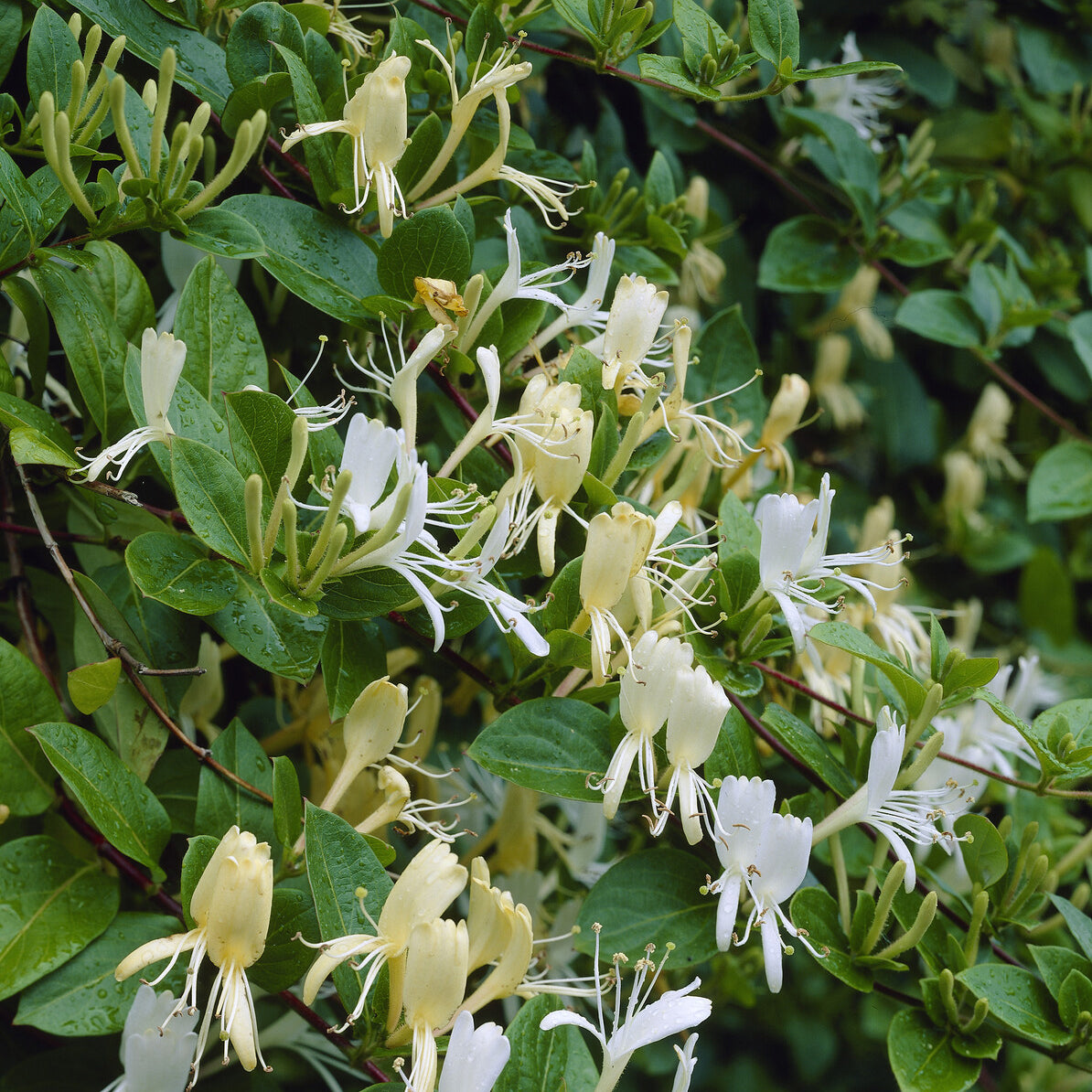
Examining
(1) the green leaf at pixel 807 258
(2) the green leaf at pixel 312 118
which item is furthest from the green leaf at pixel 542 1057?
(1) the green leaf at pixel 807 258

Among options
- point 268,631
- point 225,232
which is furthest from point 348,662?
point 225,232

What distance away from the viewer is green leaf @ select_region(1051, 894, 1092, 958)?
72cm

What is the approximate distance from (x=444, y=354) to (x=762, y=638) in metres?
0.27

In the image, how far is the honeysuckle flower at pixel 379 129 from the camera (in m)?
0.67

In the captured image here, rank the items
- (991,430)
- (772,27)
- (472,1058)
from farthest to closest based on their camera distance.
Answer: (991,430) < (772,27) < (472,1058)

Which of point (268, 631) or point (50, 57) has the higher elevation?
point (50, 57)

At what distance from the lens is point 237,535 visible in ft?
1.93

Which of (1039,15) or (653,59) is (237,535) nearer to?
(653,59)

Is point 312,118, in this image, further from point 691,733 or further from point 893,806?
point 893,806

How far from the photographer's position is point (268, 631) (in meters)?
0.62

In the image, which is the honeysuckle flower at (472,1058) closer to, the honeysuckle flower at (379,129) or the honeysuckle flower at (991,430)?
the honeysuckle flower at (379,129)

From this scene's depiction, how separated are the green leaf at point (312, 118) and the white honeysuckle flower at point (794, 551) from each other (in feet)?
1.16

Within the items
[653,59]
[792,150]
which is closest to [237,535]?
[653,59]

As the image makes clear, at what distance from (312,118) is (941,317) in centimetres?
76
